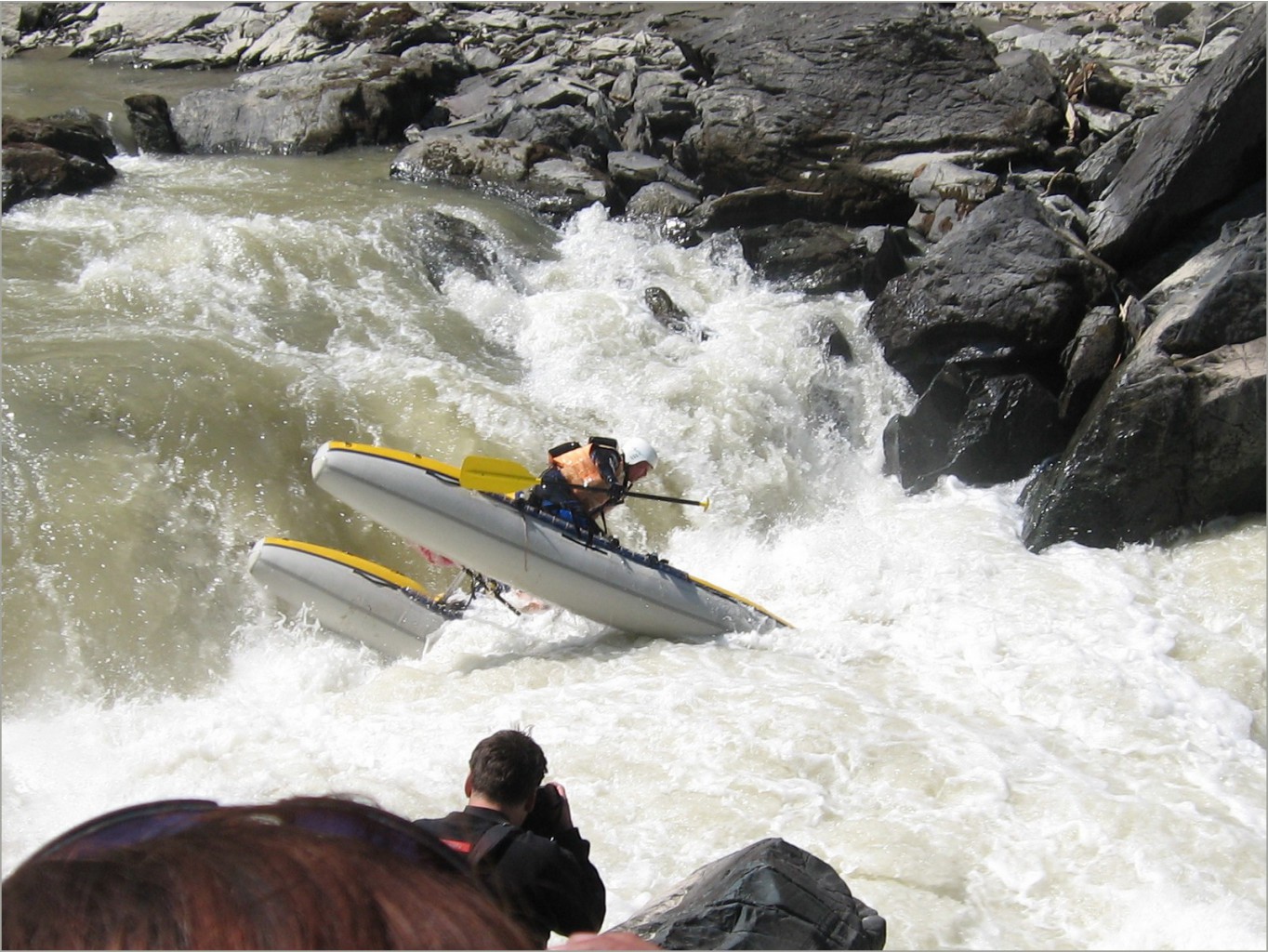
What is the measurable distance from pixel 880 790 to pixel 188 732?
3.13 m

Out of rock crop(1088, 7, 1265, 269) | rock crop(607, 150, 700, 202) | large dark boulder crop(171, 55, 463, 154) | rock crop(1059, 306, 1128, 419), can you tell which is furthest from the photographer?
large dark boulder crop(171, 55, 463, 154)

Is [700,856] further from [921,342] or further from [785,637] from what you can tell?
[921,342]

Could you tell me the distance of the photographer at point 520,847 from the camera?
6.70ft

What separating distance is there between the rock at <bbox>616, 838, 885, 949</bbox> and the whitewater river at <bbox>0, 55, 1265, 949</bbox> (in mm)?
708

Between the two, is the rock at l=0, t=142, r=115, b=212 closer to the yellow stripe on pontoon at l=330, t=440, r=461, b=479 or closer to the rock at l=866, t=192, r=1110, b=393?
the yellow stripe on pontoon at l=330, t=440, r=461, b=479

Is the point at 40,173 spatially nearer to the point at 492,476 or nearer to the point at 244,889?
the point at 492,476

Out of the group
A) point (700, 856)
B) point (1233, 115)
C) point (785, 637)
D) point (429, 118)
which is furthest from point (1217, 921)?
point (429, 118)

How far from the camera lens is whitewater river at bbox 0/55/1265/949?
4.17 m

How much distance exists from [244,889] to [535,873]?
1.42m

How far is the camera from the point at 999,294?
816 centimetres

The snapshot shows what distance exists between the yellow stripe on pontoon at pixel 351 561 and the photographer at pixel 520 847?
380 cm

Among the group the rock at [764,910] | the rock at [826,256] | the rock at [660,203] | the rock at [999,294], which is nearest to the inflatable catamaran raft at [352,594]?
the rock at [764,910]

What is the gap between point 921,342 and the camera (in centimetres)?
864

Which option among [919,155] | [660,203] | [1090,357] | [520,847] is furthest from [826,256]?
[520,847]
